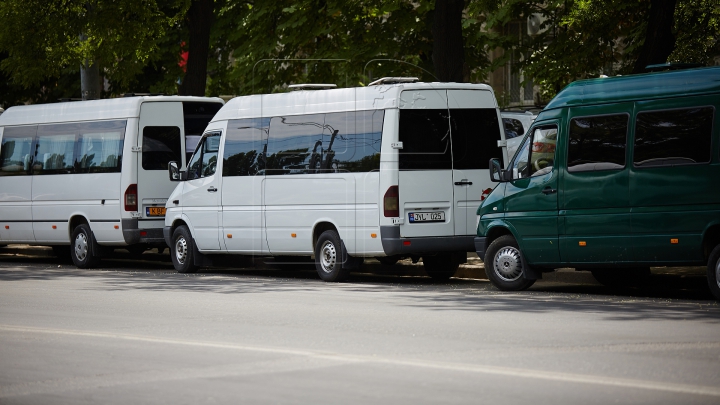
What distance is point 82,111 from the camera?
23422 millimetres

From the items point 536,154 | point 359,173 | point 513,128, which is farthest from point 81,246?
point 536,154

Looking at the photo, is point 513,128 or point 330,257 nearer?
point 330,257

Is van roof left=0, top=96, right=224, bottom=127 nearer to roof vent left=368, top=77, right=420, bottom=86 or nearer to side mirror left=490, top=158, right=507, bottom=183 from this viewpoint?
roof vent left=368, top=77, right=420, bottom=86

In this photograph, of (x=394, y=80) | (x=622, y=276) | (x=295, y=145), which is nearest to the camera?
(x=622, y=276)

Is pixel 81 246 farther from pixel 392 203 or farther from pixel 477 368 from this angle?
pixel 477 368

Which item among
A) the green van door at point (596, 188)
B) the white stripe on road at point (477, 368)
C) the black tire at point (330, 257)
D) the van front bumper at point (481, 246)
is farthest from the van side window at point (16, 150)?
the white stripe on road at point (477, 368)

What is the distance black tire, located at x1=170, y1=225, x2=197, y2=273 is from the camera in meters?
21.0

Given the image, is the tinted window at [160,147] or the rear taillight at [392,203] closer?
the rear taillight at [392,203]

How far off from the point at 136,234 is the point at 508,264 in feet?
26.5

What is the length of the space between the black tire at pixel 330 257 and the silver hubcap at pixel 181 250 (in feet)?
11.4

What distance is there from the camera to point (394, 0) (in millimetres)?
26578

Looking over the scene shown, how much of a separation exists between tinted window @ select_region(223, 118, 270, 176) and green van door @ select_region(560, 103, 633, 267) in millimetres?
5674

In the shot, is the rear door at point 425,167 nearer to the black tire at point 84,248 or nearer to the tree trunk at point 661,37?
the tree trunk at point 661,37

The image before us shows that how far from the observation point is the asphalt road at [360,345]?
8148 millimetres
